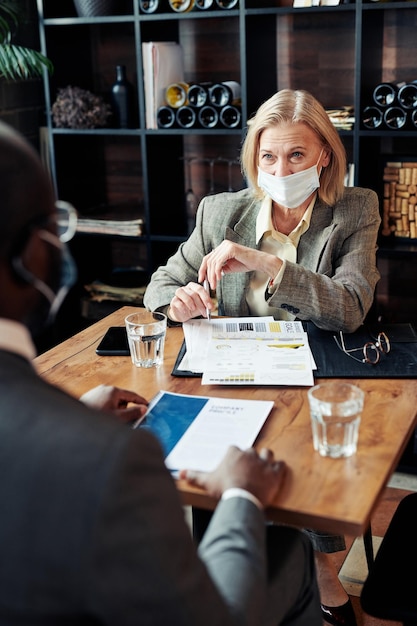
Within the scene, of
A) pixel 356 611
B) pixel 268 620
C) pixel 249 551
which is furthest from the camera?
pixel 356 611

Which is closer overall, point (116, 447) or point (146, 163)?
point (116, 447)

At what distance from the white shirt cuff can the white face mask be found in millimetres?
1215

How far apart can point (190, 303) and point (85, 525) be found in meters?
1.22

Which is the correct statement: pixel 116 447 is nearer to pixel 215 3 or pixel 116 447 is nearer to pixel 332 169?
pixel 332 169

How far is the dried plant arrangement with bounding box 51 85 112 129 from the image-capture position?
3.32m

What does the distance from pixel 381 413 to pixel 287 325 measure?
0.51 m

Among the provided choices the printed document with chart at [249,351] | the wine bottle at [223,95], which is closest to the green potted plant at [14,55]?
the wine bottle at [223,95]

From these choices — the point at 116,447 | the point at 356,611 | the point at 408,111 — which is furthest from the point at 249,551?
the point at 408,111

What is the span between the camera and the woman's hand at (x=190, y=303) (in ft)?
6.50

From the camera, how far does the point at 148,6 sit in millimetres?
3105

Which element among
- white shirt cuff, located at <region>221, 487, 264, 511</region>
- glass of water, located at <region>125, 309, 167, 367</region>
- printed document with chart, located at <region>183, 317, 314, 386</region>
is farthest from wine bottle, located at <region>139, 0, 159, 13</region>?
white shirt cuff, located at <region>221, 487, 264, 511</region>

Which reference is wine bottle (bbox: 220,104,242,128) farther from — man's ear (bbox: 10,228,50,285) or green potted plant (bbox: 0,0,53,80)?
man's ear (bbox: 10,228,50,285)

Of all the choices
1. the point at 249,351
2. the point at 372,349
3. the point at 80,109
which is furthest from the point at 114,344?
the point at 80,109

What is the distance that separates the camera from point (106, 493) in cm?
80
